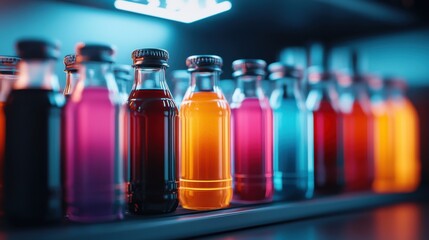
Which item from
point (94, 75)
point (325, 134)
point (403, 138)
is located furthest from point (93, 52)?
point (403, 138)

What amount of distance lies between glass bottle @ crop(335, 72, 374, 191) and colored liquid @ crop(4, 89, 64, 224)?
68cm

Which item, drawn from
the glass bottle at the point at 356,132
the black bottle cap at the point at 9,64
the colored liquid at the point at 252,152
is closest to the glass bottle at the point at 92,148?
the black bottle cap at the point at 9,64

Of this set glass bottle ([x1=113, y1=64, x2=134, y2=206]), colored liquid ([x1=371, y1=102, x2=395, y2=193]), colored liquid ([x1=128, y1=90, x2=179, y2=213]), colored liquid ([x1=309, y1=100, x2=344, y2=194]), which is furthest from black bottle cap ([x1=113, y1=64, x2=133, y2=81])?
colored liquid ([x1=371, y1=102, x2=395, y2=193])

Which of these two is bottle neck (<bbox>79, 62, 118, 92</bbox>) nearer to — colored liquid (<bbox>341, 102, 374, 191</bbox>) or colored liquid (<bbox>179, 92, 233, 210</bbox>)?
colored liquid (<bbox>179, 92, 233, 210</bbox>)

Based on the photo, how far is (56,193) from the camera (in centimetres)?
61

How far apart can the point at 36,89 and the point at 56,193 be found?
0.47ft

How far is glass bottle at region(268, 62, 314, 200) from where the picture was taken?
92 centimetres

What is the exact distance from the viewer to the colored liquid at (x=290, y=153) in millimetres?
921

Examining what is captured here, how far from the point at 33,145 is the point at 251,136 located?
409 mm

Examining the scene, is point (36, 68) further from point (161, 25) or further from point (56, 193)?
point (161, 25)

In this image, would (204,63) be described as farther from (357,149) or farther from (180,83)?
(357,149)

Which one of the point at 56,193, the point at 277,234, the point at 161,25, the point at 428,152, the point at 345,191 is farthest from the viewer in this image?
the point at 428,152

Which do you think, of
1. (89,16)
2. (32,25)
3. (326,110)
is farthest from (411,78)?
(32,25)

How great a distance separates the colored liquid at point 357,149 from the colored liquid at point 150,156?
0.50 m
